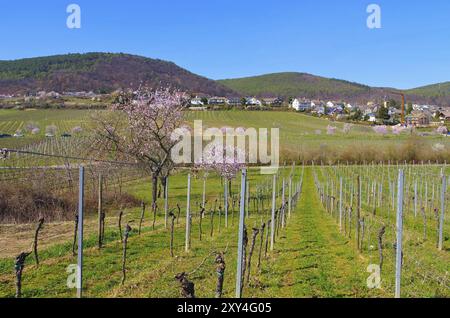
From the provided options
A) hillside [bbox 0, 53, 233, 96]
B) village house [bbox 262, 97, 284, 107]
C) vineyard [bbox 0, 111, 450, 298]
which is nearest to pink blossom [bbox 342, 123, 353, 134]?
hillside [bbox 0, 53, 233, 96]

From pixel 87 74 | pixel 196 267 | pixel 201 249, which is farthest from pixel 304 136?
pixel 196 267

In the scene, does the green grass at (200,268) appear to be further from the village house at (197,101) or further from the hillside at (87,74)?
the village house at (197,101)

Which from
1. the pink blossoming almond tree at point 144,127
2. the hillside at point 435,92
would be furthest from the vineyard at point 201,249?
the hillside at point 435,92

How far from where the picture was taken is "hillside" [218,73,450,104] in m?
170

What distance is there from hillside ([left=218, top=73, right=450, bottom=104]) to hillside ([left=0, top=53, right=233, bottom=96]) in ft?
161

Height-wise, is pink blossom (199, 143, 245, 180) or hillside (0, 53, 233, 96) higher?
hillside (0, 53, 233, 96)

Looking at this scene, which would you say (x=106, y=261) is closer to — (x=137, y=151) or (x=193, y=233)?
(x=193, y=233)

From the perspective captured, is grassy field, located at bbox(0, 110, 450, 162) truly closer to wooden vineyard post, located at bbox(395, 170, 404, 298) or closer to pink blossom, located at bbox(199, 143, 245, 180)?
pink blossom, located at bbox(199, 143, 245, 180)

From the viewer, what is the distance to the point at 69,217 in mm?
17812

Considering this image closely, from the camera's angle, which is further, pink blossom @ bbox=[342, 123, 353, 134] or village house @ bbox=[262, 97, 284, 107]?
village house @ bbox=[262, 97, 284, 107]

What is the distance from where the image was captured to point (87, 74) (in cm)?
8706

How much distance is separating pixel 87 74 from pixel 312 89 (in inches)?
4268
